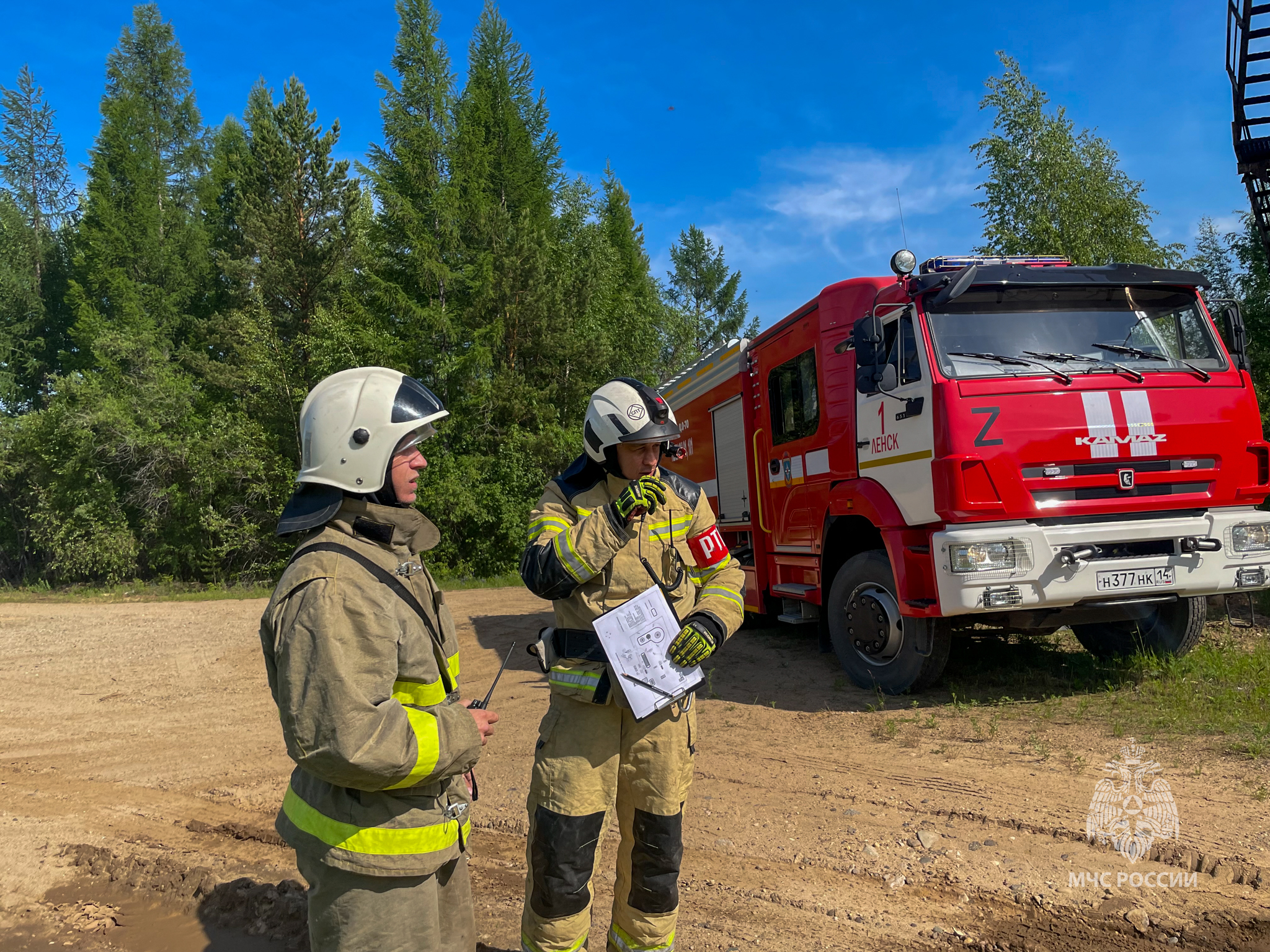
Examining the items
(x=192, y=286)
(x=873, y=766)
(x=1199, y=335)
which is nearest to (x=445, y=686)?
(x=873, y=766)

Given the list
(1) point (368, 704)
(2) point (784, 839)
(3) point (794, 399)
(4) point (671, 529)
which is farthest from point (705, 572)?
(3) point (794, 399)

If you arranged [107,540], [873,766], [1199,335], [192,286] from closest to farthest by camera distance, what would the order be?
[873,766], [1199,335], [107,540], [192,286]

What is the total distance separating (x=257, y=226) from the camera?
2378 centimetres

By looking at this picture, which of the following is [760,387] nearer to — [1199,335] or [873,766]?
[1199,335]

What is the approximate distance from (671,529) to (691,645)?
1.47ft

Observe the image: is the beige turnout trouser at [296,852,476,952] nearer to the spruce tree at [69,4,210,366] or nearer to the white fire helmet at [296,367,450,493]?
the white fire helmet at [296,367,450,493]

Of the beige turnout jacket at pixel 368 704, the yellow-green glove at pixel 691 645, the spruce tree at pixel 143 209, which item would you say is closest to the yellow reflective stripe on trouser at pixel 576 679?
the yellow-green glove at pixel 691 645

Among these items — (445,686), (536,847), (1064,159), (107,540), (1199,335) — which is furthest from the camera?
(107,540)

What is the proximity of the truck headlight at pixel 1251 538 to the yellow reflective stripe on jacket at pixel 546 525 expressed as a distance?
512cm

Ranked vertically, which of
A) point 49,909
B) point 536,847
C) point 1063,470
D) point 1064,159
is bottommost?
point 49,909

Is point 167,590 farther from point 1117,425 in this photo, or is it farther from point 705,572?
point 1117,425

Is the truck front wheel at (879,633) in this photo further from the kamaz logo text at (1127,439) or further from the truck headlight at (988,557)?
the kamaz logo text at (1127,439)

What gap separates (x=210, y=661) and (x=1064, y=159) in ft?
52.4

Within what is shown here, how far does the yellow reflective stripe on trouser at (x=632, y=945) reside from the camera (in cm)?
268
